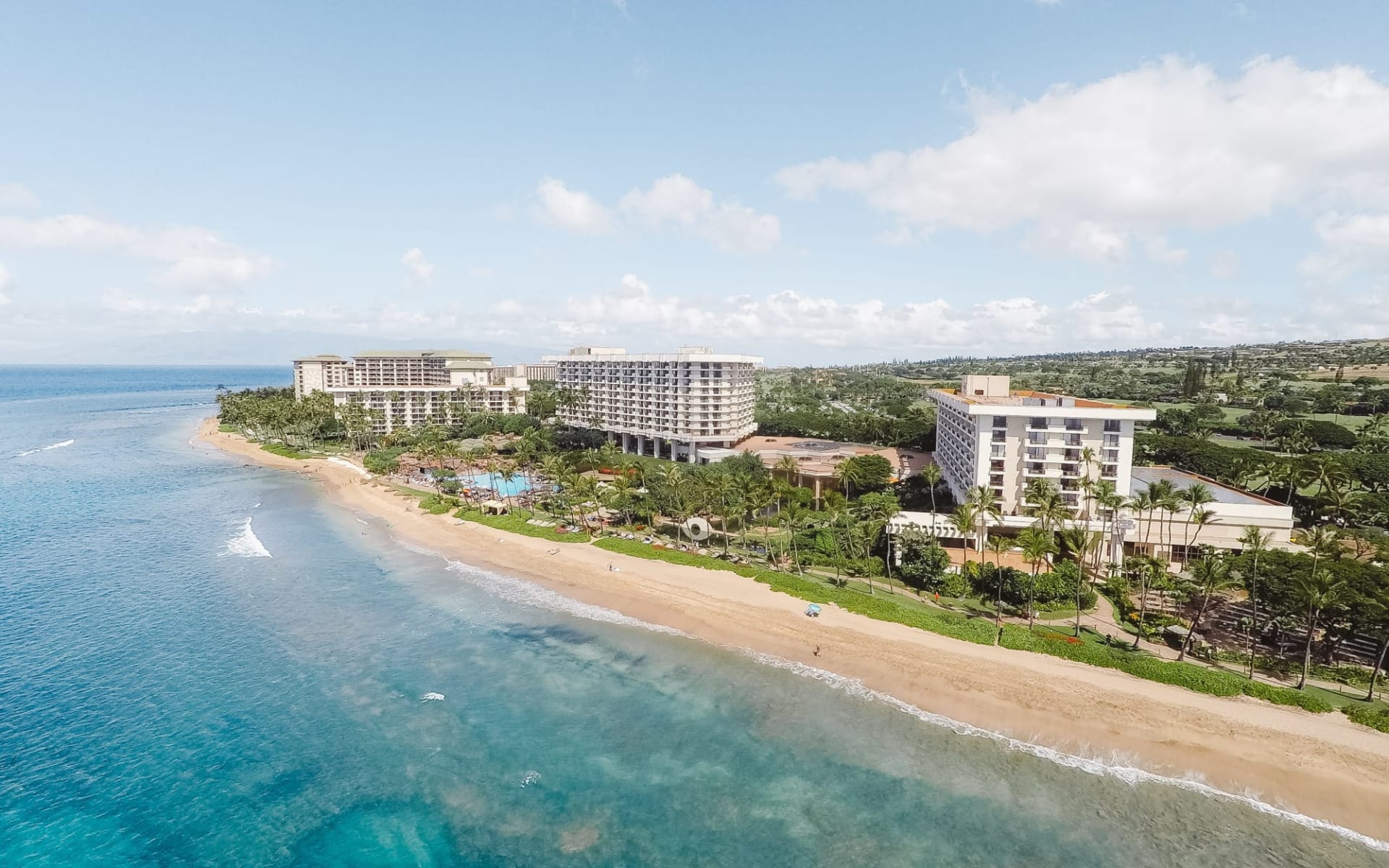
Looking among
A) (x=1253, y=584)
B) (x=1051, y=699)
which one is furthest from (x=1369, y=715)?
(x=1051, y=699)

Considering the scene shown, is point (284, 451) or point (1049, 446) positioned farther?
point (284, 451)

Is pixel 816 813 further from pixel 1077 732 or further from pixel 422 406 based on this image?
pixel 422 406

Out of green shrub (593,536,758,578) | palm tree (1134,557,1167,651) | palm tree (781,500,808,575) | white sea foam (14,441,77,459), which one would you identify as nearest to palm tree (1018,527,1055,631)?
palm tree (1134,557,1167,651)

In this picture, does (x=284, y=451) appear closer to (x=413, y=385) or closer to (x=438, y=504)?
(x=413, y=385)

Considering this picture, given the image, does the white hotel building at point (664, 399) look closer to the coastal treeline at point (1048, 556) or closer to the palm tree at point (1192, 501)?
the coastal treeline at point (1048, 556)

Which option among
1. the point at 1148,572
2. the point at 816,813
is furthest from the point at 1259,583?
the point at 816,813

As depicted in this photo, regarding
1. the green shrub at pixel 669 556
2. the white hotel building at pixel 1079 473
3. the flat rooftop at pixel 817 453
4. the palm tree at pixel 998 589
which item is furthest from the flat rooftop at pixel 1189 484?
the green shrub at pixel 669 556
